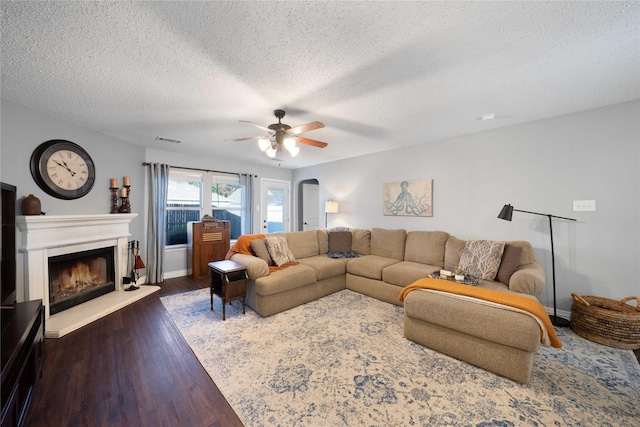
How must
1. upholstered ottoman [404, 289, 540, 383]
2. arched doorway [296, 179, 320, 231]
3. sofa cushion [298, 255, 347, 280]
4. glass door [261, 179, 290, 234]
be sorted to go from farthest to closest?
arched doorway [296, 179, 320, 231]
glass door [261, 179, 290, 234]
sofa cushion [298, 255, 347, 280]
upholstered ottoman [404, 289, 540, 383]

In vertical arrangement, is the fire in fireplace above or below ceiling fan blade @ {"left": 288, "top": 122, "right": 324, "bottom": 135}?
below

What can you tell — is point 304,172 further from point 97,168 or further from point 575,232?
point 575,232

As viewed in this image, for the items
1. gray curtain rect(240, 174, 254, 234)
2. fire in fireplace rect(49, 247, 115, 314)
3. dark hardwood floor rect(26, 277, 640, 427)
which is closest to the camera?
dark hardwood floor rect(26, 277, 640, 427)

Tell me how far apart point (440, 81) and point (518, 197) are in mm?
2158

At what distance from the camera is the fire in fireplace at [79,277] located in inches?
111

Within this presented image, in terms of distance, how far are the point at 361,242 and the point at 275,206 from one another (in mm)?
2816

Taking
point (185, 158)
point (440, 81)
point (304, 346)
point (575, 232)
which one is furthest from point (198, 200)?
point (575, 232)

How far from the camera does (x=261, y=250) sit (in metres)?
3.36

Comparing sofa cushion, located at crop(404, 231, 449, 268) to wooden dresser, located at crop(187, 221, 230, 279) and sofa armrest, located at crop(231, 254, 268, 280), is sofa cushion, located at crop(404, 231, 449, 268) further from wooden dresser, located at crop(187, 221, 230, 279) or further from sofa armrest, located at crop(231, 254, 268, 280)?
wooden dresser, located at crop(187, 221, 230, 279)

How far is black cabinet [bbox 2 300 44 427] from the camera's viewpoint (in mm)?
1151

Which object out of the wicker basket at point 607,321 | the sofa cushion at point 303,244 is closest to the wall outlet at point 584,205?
the wicker basket at point 607,321

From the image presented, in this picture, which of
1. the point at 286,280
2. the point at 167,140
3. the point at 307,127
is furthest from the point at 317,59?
the point at 167,140

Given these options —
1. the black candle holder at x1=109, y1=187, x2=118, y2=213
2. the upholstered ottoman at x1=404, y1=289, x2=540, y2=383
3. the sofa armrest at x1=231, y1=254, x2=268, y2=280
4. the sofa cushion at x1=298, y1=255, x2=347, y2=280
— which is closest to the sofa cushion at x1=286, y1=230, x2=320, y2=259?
the sofa cushion at x1=298, y1=255, x2=347, y2=280

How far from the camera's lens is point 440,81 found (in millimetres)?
2074
